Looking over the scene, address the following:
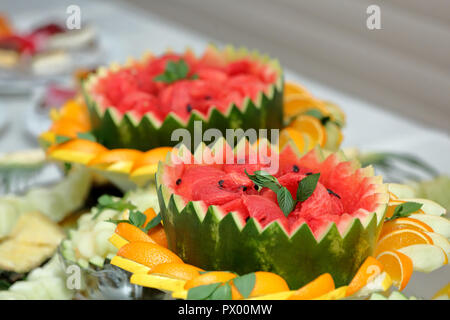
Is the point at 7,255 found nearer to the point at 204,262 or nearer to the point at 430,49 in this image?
the point at 204,262

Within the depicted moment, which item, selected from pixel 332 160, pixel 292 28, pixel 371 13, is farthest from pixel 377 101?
pixel 332 160

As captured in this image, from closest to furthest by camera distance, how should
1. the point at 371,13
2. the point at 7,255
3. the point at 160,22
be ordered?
the point at 7,255 < the point at 371,13 < the point at 160,22

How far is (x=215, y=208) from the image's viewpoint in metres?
0.72

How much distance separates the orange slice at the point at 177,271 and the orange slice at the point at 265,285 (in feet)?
0.18

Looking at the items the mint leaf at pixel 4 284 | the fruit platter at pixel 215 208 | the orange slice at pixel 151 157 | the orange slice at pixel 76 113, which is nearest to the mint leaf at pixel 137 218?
the fruit platter at pixel 215 208

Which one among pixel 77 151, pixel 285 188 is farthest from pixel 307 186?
pixel 77 151

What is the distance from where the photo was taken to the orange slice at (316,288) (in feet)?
2.22

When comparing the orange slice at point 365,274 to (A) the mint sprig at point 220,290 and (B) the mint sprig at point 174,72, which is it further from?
(B) the mint sprig at point 174,72

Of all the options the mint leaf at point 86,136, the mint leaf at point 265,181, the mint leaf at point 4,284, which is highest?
the mint leaf at point 265,181

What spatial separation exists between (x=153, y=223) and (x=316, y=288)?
243mm

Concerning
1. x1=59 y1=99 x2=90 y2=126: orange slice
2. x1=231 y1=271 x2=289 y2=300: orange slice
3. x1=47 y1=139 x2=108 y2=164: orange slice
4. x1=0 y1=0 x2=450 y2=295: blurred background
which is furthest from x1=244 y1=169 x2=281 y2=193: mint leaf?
x1=0 y1=0 x2=450 y2=295: blurred background

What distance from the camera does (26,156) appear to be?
1555 mm
